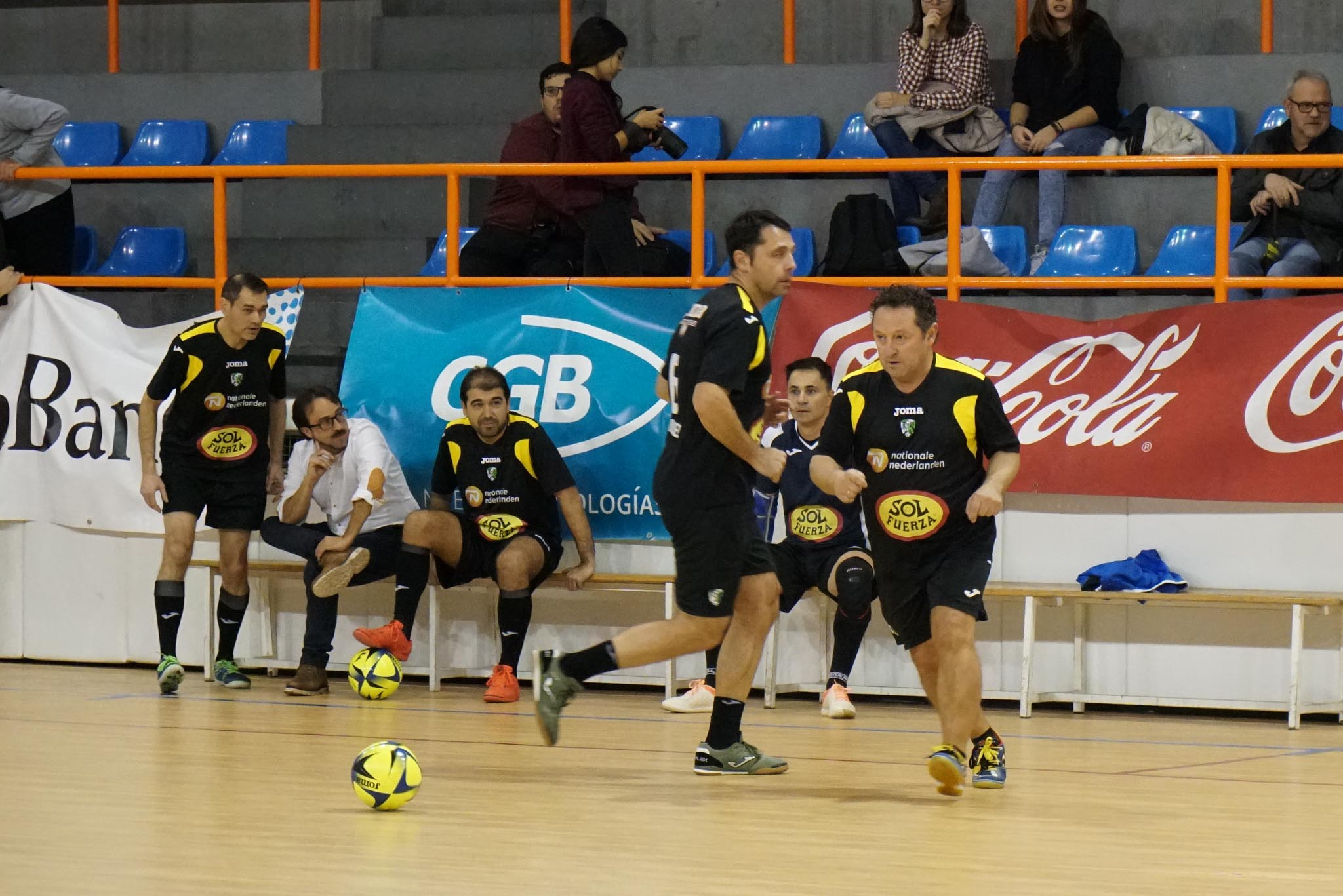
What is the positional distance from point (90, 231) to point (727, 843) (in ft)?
30.5

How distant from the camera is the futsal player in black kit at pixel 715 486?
6.82 m

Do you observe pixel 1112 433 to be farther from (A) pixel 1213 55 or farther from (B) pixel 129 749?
(B) pixel 129 749

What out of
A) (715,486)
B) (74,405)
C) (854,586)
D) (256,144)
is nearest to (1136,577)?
(854,586)

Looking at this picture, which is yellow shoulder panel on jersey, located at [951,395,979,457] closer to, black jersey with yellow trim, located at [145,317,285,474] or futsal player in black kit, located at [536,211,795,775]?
futsal player in black kit, located at [536,211,795,775]

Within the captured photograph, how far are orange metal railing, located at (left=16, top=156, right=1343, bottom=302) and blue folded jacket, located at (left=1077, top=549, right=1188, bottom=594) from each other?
139 cm

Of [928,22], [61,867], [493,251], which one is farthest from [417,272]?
[61,867]

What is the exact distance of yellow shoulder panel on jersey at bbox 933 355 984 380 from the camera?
684 cm

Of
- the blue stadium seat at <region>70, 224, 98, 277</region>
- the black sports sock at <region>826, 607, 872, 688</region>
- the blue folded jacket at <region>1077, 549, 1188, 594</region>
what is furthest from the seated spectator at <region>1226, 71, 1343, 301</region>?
the blue stadium seat at <region>70, 224, 98, 277</region>

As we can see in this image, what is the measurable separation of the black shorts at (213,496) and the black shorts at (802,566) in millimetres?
2924

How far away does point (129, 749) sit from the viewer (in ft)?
25.5

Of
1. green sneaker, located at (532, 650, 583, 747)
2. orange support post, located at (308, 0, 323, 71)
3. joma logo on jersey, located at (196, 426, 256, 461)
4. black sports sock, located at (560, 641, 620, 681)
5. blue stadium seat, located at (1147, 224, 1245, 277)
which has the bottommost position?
green sneaker, located at (532, 650, 583, 747)

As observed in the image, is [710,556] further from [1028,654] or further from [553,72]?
[553,72]

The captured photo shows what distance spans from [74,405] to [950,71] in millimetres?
5656

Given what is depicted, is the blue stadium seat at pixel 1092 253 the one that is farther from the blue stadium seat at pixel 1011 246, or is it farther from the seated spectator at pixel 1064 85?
the seated spectator at pixel 1064 85
